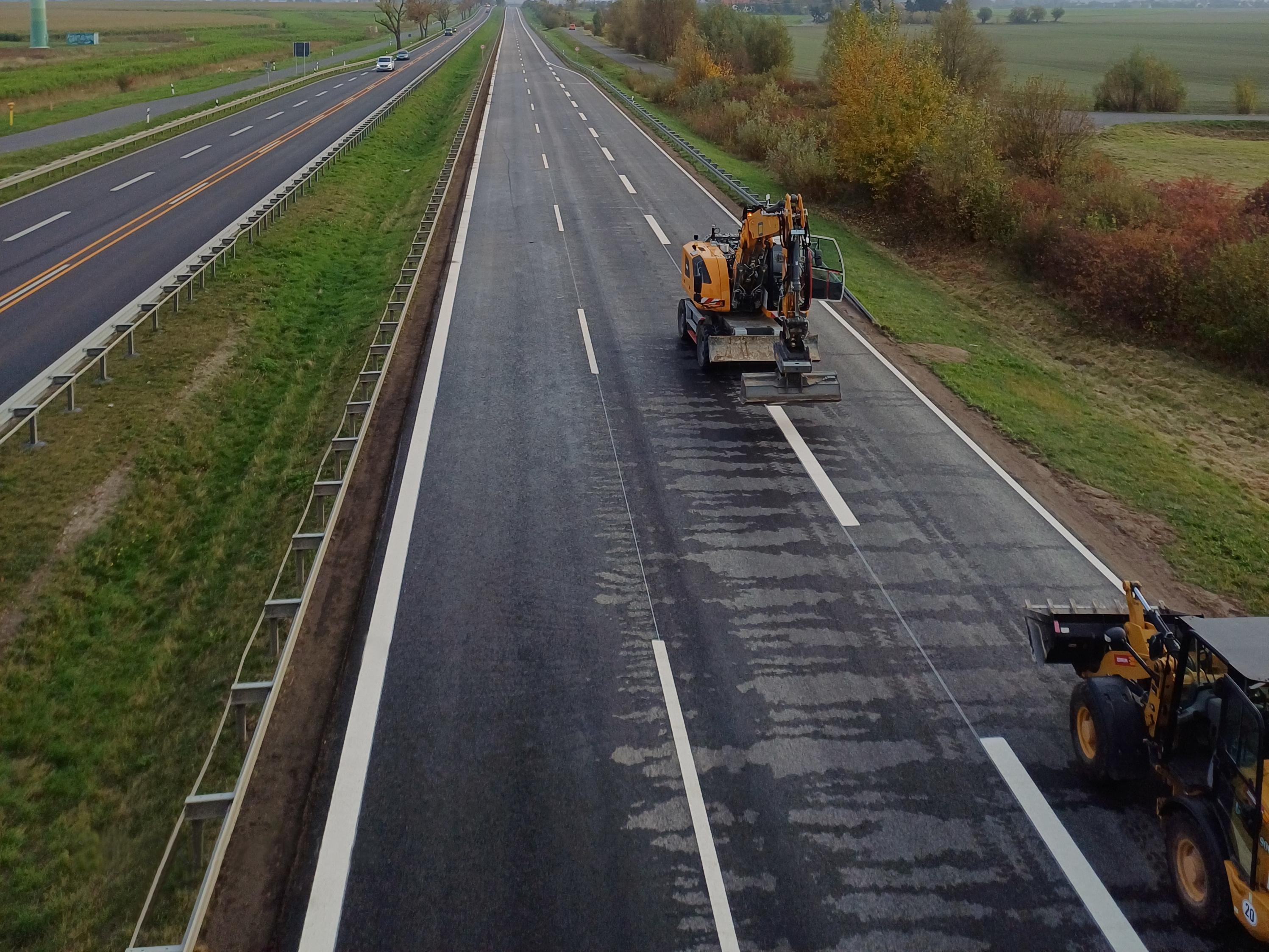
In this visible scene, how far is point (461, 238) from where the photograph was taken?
26531 millimetres

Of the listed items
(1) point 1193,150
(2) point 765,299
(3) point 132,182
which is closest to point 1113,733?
(2) point 765,299

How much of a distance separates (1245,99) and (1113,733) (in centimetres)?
5474

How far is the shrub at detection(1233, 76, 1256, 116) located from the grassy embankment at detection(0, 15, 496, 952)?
4735 cm

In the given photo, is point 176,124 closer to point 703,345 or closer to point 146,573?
point 703,345

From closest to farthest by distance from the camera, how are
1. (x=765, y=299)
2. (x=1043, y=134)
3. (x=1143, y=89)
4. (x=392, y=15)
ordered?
1. (x=765, y=299)
2. (x=1043, y=134)
3. (x=1143, y=89)
4. (x=392, y=15)

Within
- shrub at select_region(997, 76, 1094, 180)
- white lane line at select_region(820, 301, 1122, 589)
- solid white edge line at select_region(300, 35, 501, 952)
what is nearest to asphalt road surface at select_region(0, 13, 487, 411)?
solid white edge line at select_region(300, 35, 501, 952)

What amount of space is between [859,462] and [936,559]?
9.37 ft

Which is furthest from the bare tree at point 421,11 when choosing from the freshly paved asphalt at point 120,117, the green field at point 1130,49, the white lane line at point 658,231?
the white lane line at point 658,231

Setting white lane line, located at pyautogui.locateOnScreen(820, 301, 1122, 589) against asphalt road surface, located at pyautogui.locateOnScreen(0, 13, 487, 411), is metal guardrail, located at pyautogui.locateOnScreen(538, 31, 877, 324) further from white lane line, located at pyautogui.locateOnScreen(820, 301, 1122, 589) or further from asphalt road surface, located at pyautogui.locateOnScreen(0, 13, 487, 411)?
asphalt road surface, located at pyautogui.locateOnScreen(0, 13, 487, 411)

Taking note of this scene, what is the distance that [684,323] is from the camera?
1873 cm

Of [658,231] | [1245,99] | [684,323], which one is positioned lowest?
[684,323]

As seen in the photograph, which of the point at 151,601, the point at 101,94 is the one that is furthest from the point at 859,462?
the point at 101,94

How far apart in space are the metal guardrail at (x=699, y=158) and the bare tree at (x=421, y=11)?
67897mm

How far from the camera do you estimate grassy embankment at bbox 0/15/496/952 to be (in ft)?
26.8
